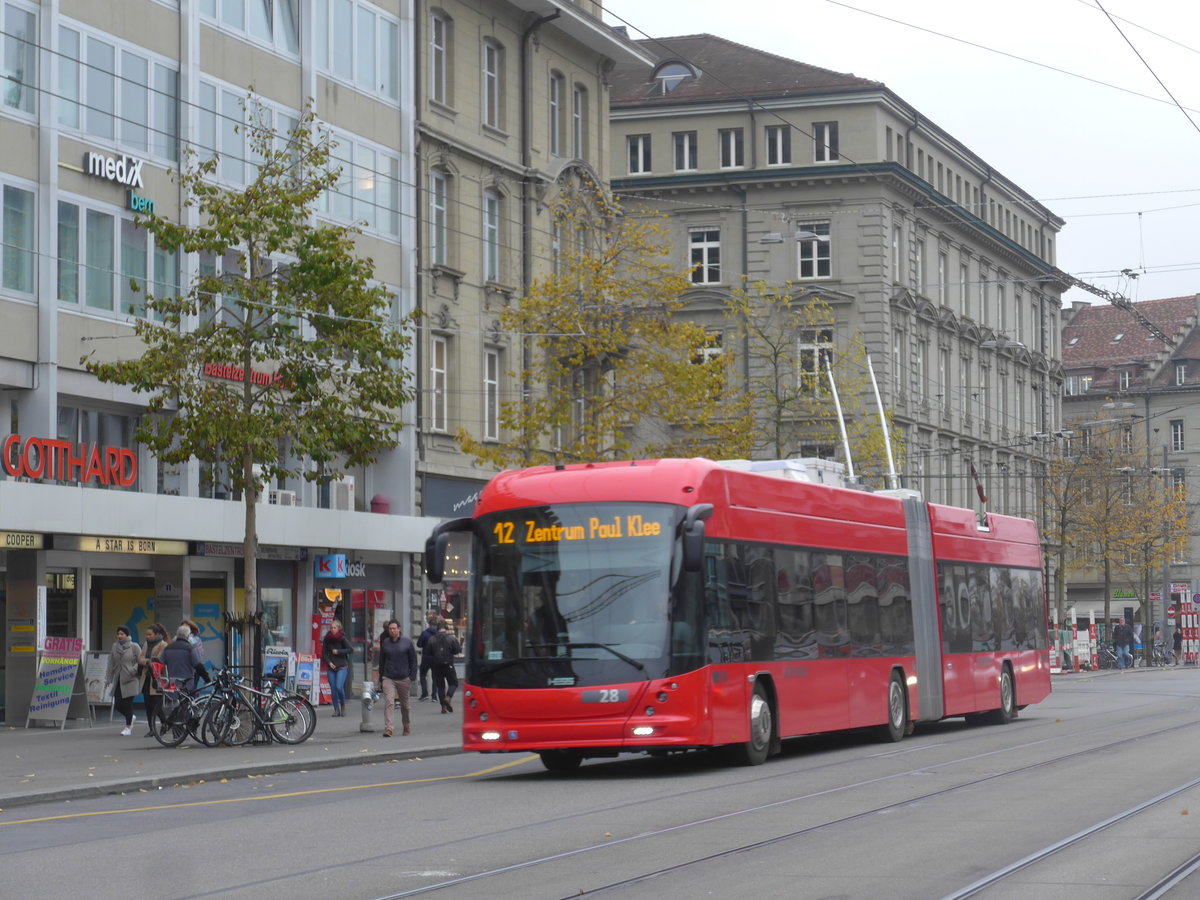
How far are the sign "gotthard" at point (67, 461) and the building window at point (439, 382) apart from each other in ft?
33.7

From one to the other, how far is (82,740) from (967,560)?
41.1ft

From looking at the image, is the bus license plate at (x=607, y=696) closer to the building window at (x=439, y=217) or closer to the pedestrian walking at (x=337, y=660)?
the pedestrian walking at (x=337, y=660)

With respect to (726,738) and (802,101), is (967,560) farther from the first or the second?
(802,101)

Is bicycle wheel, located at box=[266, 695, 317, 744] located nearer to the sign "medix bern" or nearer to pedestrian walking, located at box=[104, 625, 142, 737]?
pedestrian walking, located at box=[104, 625, 142, 737]

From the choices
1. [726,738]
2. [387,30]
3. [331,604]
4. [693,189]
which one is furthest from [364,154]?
[693,189]

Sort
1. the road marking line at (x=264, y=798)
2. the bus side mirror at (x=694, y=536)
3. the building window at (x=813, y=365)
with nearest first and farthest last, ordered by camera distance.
Answer: the road marking line at (x=264, y=798) → the bus side mirror at (x=694, y=536) → the building window at (x=813, y=365)

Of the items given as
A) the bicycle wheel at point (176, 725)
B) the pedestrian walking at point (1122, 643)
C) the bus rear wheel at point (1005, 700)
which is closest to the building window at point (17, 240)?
the bicycle wheel at point (176, 725)

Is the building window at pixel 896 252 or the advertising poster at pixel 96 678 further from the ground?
the building window at pixel 896 252

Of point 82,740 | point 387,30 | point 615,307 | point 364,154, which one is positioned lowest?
point 82,740

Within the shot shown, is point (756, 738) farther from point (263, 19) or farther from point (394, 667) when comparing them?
point (263, 19)

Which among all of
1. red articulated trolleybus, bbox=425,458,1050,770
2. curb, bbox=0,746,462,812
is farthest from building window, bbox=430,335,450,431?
red articulated trolleybus, bbox=425,458,1050,770

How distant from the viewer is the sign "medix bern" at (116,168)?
98.6ft

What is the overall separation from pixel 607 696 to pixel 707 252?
48984mm

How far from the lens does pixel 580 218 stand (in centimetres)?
3966
